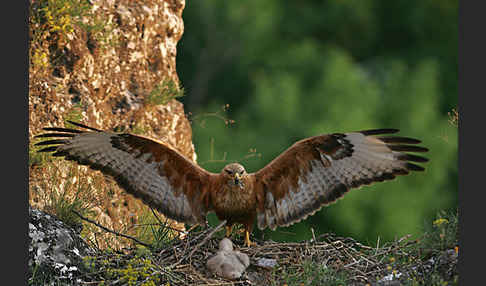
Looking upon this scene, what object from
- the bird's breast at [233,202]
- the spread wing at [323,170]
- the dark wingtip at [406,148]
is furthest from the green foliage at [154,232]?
the dark wingtip at [406,148]

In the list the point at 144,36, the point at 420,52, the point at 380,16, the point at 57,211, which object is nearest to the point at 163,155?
the point at 57,211

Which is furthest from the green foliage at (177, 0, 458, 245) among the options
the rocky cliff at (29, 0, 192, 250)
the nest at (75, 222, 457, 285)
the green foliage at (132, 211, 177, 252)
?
the nest at (75, 222, 457, 285)

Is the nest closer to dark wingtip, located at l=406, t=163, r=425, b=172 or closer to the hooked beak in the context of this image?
the hooked beak

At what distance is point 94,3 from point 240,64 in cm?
1751

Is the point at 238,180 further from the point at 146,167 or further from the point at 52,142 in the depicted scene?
the point at 52,142

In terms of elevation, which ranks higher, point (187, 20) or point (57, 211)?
point (187, 20)

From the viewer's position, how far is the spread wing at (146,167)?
5.70 m

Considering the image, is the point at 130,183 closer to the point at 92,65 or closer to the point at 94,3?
the point at 92,65

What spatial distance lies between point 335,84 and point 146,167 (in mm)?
13738

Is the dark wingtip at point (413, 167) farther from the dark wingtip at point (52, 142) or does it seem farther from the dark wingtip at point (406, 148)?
the dark wingtip at point (52, 142)

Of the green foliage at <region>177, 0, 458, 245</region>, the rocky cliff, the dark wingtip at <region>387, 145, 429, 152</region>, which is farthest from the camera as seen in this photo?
the green foliage at <region>177, 0, 458, 245</region>

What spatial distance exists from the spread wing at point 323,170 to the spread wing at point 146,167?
54 centimetres

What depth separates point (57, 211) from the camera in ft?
17.7

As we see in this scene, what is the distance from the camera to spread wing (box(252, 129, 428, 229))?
5.50m
